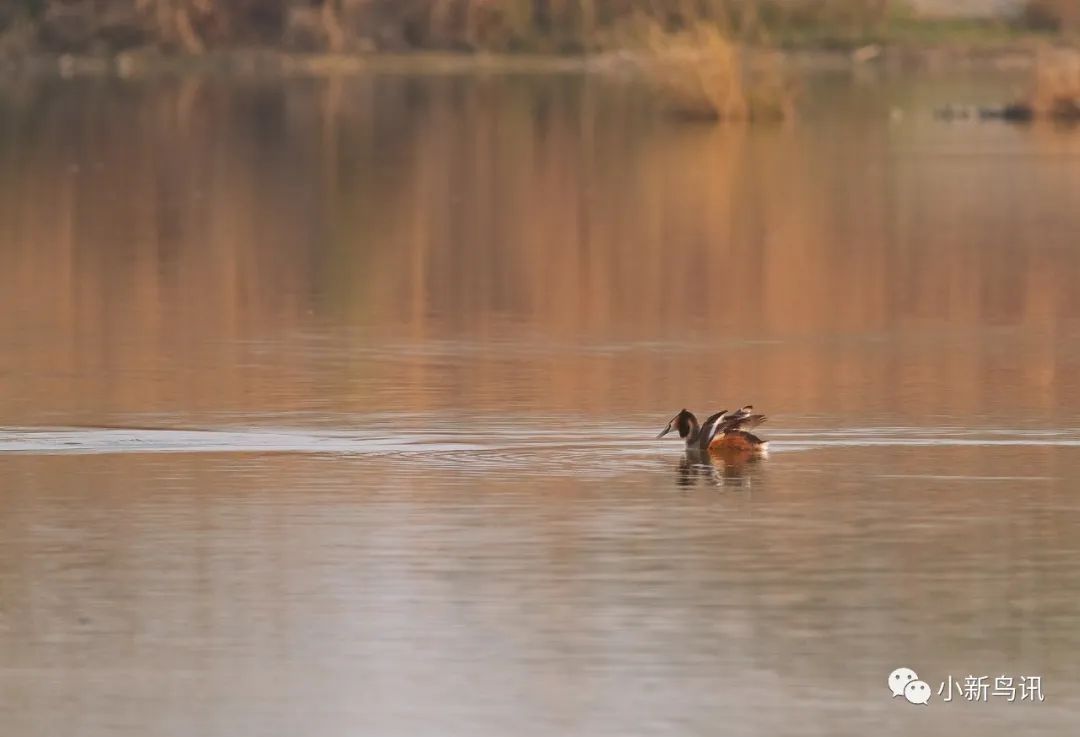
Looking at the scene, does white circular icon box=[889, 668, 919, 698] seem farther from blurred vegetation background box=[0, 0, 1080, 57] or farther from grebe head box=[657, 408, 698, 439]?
blurred vegetation background box=[0, 0, 1080, 57]

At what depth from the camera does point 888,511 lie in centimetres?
1159

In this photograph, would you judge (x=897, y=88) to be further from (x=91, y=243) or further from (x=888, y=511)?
(x=888, y=511)

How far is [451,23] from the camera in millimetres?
62375

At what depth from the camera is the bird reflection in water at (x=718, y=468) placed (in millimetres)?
12438

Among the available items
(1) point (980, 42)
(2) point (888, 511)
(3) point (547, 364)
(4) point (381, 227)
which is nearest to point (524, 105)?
(1) point (980, 42)

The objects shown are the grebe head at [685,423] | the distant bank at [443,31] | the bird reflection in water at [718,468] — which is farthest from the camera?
the distant bank at [443,31]

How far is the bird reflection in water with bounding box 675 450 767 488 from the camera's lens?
1244 centimetres

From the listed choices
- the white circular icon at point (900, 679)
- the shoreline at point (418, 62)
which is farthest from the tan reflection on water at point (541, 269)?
the shoreline at point (418, 62)

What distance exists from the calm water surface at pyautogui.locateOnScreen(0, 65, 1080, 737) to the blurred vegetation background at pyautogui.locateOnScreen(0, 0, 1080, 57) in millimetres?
32763

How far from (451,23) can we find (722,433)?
50.2m

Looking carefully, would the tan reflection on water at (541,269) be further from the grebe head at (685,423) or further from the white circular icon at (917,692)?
the white circular icon at (917,692)

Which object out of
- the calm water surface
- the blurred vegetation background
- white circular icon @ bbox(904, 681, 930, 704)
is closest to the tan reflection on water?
the calm water surface

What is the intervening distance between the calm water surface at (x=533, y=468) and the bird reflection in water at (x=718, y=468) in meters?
0.03

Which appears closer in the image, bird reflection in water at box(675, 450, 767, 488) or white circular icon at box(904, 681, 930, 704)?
white circular icon at box(904, 681, 930, 704)
